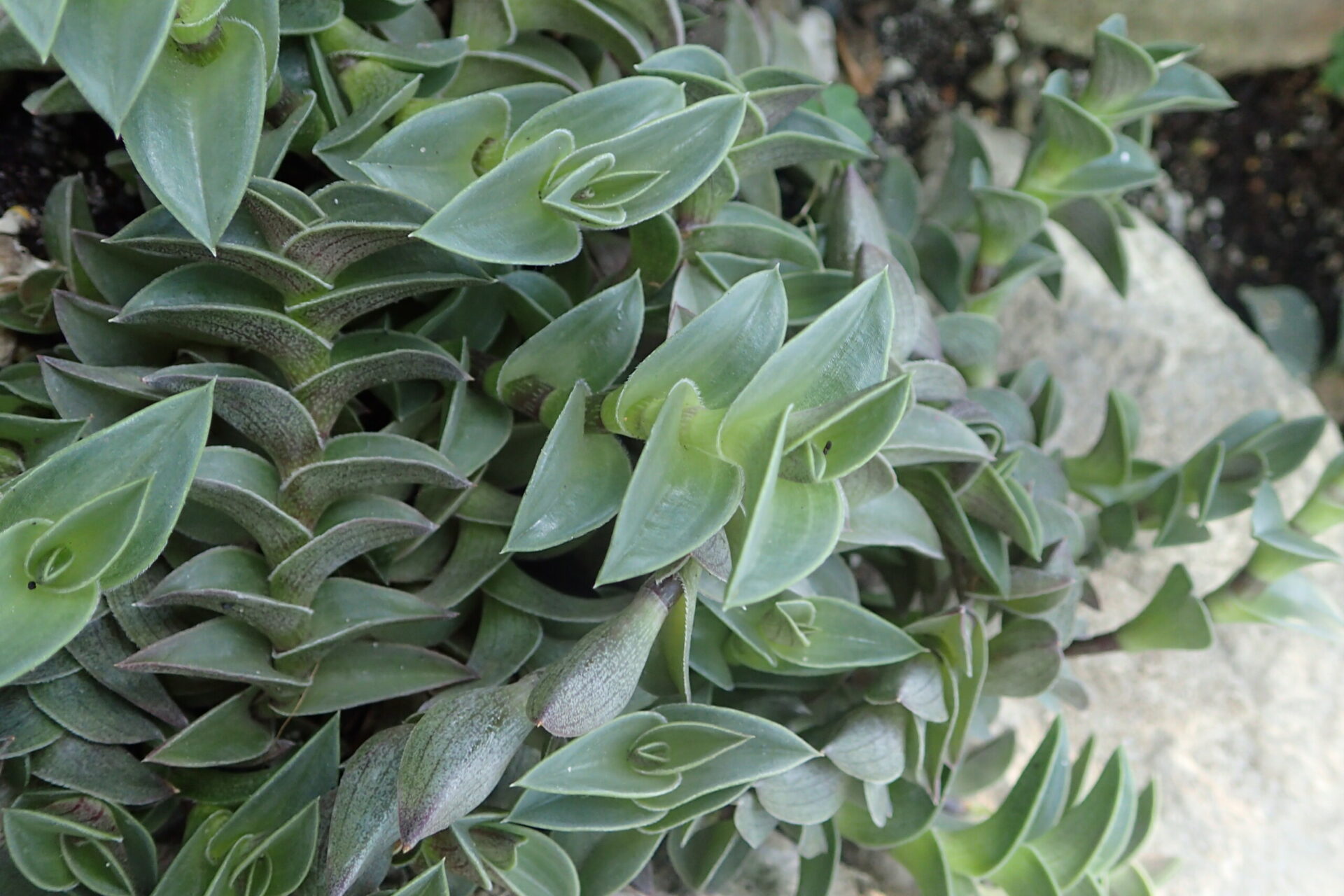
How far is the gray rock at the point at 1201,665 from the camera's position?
3.53 feet

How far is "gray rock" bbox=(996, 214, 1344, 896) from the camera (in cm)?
108

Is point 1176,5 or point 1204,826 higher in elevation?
point 1176,5

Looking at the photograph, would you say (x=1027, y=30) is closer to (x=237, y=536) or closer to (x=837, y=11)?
(x=837, y=11)

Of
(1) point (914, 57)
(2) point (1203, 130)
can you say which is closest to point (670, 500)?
(1) point (914, 57)

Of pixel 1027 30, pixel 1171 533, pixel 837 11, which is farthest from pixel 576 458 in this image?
pixel 1027 30

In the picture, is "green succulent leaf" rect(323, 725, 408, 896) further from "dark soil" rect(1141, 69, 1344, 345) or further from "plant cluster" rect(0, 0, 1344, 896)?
"dark soil" rect(1141, 69, 1344, 345)

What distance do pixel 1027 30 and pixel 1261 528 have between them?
3.51ft

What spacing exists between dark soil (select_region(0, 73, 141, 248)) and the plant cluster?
8 centimetres

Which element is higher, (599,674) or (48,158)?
(48,158)

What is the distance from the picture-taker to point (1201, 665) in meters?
1.16

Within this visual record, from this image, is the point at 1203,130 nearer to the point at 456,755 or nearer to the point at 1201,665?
the point at 1201,665

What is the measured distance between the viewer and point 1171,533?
92cm

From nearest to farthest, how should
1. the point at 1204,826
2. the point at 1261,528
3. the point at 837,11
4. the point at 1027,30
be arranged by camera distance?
the point at 1261,528 < the point at 1204,826 < the point at 837,11 < the point at 1027,30

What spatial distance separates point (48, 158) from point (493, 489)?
0.43 meters
